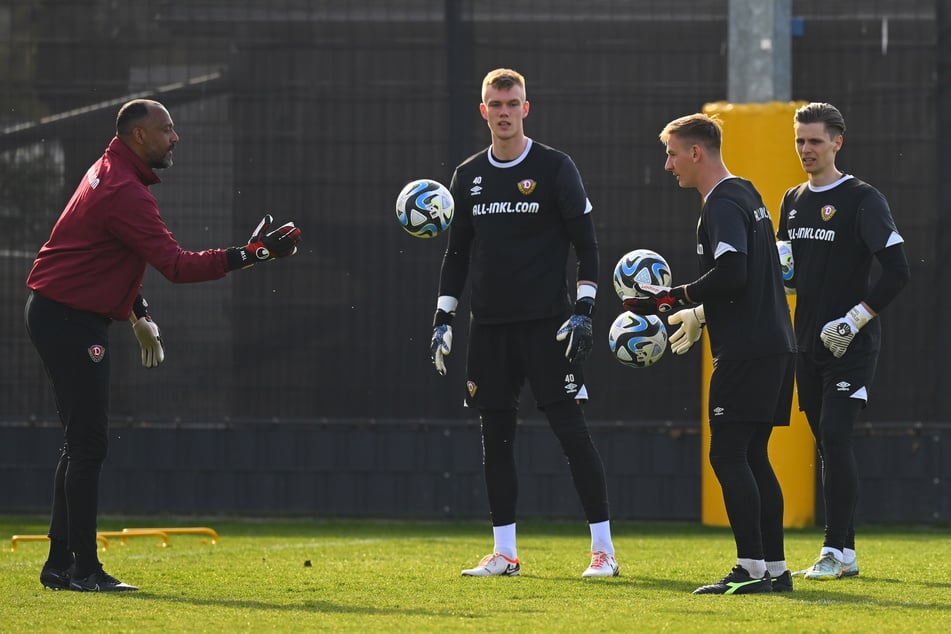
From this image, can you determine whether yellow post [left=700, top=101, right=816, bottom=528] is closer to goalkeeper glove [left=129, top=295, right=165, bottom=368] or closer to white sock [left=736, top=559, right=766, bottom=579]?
white sock [left=736, top=559, right=766, bottom=579]

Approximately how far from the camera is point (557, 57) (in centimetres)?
1041

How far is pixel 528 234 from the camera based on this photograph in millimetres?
6766

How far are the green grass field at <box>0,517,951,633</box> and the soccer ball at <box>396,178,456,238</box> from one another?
154 cm

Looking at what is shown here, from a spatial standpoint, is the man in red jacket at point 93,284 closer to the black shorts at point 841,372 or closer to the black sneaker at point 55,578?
the black sneaker at point 55,578

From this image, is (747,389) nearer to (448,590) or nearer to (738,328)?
(738,328)

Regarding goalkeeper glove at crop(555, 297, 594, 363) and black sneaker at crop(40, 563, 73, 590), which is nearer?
black sneaker at crop(40, 563, 73, 590)

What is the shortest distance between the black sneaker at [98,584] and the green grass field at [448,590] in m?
0.12

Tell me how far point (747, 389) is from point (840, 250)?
4.17 feet

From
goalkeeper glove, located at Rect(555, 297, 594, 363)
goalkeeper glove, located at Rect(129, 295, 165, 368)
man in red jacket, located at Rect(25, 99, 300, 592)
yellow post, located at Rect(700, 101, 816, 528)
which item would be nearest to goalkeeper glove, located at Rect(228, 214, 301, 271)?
man in red jacket, located at Rect(25, 99, 300, 592)

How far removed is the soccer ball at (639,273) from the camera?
6352 mm

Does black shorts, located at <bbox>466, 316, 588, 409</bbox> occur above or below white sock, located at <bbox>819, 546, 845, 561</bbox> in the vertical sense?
above

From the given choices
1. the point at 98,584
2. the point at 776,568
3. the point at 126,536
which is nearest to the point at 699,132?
the point at 776,568

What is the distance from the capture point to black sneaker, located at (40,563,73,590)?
6.20 m

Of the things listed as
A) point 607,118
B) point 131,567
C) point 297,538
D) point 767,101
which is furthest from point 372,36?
point 131,567
